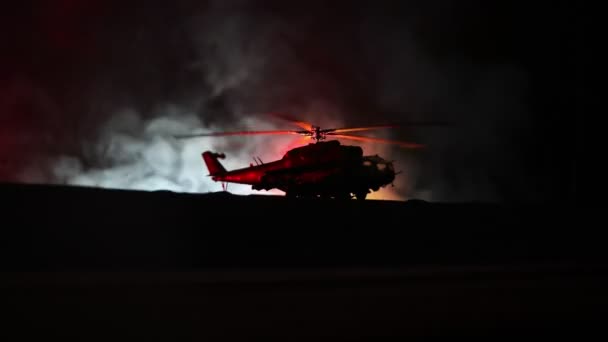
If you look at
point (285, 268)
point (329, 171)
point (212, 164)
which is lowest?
point (285, 268)

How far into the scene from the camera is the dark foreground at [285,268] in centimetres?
551

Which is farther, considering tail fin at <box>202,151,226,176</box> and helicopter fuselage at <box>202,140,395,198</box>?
tail fin at <box>202,151,226,176</box>

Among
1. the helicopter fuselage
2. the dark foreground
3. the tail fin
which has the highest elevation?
the tail fin

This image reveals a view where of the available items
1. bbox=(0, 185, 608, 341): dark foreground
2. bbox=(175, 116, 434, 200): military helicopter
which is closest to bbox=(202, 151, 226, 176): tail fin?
bbox=(175, 116, 434, 200): military helicopter

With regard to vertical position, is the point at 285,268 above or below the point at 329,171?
below

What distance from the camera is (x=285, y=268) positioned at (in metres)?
10.2

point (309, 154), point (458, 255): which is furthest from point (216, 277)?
point (309, 154)

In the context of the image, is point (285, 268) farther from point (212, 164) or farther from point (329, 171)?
point (212, 164)

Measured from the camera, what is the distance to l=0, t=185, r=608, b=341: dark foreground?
551 cm

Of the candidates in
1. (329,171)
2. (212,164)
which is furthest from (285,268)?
(212,164)

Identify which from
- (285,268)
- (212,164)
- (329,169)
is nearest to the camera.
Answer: (285,268)

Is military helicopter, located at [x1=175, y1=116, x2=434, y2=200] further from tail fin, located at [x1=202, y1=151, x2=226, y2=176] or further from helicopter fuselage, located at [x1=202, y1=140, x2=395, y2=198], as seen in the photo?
tail fin, located at [x1=202, y1=151, x2=226, y2=176]

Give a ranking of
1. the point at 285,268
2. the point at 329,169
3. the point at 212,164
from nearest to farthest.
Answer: the point at 285,268 < the point at 329,169 < the point at 212,164

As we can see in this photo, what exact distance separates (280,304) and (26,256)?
500cm
